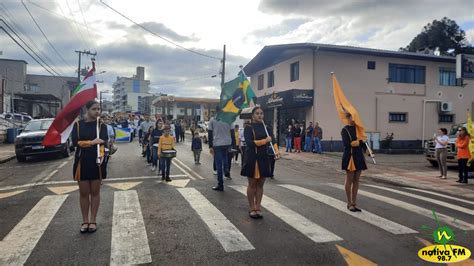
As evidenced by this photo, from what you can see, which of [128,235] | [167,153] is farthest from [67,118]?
[167,153]

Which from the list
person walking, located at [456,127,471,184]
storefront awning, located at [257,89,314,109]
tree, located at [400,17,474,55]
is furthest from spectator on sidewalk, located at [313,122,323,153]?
tree, located at [400,17,474,55]

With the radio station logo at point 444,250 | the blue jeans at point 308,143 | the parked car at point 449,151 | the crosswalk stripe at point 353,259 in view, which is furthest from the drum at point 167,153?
the blue jeans at point 308,143

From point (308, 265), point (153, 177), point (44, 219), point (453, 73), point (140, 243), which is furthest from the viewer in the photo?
point (453, 73)

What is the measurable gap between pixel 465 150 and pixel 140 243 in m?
10.7

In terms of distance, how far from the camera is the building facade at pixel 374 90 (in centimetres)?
2230

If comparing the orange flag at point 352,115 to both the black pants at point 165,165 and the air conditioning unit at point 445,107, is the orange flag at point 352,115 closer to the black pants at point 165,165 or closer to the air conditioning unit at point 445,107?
the black pants at point 165,165

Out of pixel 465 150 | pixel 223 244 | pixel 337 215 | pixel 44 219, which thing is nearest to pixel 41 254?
pixel 44 219

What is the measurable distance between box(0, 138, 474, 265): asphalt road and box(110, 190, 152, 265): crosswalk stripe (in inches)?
0.5

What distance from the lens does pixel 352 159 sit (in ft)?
21.5

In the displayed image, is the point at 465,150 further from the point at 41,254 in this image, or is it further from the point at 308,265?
the point at 41,254

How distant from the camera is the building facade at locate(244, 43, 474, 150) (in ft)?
73.2

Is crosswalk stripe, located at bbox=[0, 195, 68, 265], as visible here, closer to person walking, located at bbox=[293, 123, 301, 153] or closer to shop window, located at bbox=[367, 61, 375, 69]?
person walking, located at bbox=[293, 123, 301, 153]

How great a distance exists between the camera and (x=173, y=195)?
7.77 meters

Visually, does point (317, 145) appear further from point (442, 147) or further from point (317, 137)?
point (442, 147)
